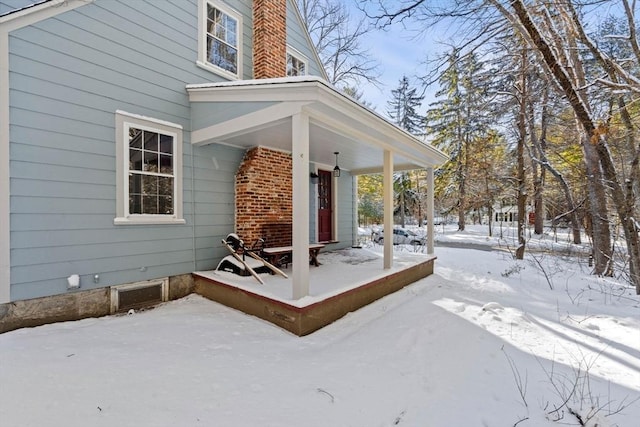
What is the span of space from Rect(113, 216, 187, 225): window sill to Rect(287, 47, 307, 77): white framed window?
4825mm

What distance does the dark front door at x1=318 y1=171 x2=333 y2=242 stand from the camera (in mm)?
8336

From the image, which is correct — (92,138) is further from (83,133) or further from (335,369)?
(335,369)

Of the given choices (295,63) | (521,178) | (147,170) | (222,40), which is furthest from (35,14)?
(521,178)

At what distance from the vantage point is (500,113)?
888 centimetres

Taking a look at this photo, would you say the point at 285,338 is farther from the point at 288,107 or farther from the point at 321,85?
the point at 321,85

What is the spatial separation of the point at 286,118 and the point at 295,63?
4724 millimetres

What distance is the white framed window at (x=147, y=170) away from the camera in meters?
4.19

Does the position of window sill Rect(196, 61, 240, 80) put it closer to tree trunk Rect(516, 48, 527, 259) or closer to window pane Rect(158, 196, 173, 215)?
window pane Rect(158, 196, 173, 215)

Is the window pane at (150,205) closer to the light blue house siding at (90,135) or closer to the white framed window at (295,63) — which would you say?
the light blue house siding at (90,135)

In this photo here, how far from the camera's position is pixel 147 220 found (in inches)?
174

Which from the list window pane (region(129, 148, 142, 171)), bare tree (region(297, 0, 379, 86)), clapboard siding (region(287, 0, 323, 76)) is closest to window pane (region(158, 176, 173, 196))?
window pane (region(129, 148, 142, 171))

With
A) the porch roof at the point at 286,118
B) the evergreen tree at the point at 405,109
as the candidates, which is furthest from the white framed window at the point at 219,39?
the evergreen tree at the point at 405,109

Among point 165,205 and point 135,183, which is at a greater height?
point 135,183

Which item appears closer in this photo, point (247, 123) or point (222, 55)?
point (247, 123)
